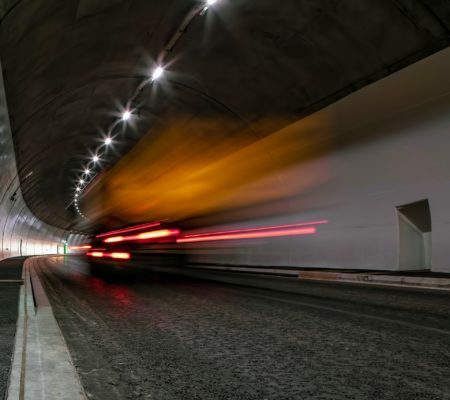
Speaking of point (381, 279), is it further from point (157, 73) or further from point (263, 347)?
point (157, 73)

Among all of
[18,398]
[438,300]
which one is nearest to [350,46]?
[438,300]

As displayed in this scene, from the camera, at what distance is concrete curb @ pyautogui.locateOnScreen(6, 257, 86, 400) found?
3.86 metres

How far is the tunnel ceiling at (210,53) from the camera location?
10.7 metres

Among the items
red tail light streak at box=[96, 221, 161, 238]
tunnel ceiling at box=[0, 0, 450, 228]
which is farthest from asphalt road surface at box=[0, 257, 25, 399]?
red tail light streak at box=[96, 221, 161, 238]

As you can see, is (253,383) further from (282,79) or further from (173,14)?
(282,79)

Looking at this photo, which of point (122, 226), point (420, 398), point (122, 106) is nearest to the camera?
point (420, 398)

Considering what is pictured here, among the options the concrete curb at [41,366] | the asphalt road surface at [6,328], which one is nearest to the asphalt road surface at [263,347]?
the concrete curb at [41,366]

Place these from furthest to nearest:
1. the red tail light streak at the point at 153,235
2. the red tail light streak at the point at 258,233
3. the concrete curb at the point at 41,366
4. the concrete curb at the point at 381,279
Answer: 1. the red tail light streak at the point at 153,235
2. the red tail light streak at the point at 258,233
3. the concrete curb at the point at 381,279
4. the concrete curb at the point at 41,366

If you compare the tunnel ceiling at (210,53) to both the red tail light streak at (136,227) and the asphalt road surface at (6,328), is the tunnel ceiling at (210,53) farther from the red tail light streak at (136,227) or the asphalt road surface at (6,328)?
the red tail light streak at (136,227)

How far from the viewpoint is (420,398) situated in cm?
368

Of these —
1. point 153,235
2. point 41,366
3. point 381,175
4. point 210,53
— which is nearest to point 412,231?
point 381,175

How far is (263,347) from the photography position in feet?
18.2

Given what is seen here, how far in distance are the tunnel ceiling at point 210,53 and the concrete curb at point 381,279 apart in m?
5.29

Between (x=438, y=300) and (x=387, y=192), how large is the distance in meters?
5.75
